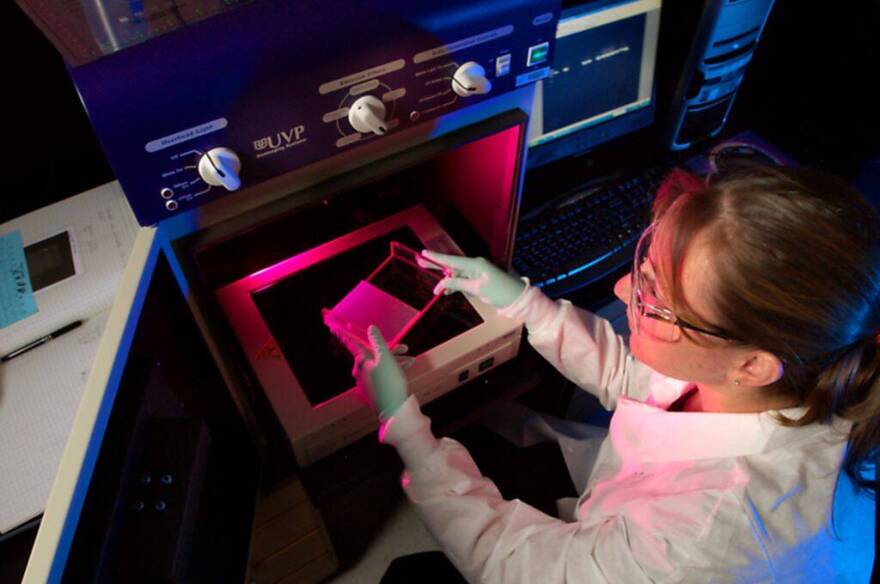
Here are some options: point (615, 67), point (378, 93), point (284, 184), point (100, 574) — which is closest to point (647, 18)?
point (615, 67)

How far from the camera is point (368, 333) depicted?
37.5 inches

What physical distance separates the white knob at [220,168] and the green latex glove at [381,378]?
36 cm

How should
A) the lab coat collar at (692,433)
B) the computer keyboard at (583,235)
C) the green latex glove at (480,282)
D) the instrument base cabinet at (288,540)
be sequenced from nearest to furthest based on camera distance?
the lab coat collar at (692,433) → the green latex glove at (480,282) → the computer keyboard at (583,235) → the instrument base cabinet at (288,540)

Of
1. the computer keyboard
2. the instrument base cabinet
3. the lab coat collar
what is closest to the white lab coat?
the lab coat collar

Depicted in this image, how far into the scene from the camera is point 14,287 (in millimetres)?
915

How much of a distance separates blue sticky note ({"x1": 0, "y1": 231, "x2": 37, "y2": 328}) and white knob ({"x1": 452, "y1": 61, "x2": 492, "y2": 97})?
0.70 metres

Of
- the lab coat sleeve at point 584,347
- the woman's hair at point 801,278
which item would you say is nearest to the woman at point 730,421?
the woman's hair at point 801,278

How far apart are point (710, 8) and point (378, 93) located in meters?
0.84

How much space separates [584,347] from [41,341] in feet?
2.82

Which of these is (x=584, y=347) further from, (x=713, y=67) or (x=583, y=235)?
(x=713, y=67)

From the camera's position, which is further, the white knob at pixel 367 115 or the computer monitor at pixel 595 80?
the computer monitor at pixel 595 80

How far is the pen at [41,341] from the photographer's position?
2.85ft

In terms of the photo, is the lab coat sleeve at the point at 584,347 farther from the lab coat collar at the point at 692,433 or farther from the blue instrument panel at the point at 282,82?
the blue instrument panel at the point at 282,82

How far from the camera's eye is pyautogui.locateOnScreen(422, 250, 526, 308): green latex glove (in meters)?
1.03
